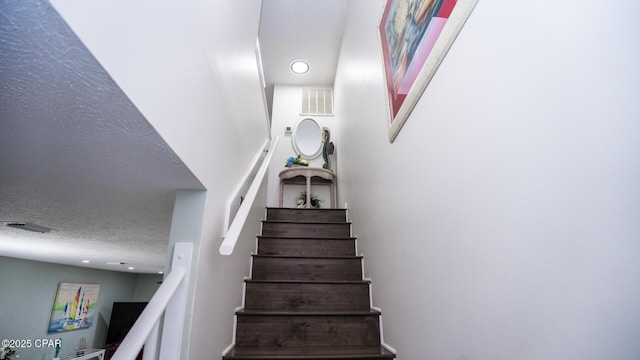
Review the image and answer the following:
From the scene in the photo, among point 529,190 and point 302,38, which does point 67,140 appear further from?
point 302,38

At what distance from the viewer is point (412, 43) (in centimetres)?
133

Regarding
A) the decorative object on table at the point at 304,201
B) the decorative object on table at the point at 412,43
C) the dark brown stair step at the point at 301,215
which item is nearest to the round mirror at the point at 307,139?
the decorative object on table at the point at 304,201

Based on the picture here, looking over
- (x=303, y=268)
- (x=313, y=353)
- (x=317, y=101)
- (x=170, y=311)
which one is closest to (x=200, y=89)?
(x=170, y=311)

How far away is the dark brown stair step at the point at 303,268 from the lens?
2186 mm

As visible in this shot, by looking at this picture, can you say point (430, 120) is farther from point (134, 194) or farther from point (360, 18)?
point (360, 18)

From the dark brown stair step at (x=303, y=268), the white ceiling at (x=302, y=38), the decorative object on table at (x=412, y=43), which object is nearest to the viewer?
the decorative object on table at (x=412, y=43)

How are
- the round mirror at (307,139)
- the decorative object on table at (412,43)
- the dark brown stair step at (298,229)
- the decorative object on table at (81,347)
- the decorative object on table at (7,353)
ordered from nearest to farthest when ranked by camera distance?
the decorative object on table at (412,43) → the dark brown stair step at (298,229) → the decorative object on table at (7,353) → the round mirror at (307,139) → the decorative object on table at (81,347)

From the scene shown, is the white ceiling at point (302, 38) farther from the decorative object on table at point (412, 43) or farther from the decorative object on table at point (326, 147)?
the decorative object on table at point (412, 43)

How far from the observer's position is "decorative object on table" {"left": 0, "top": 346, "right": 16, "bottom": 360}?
12.8ft

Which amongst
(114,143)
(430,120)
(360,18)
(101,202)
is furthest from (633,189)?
(360,18)

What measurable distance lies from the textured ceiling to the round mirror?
293cm

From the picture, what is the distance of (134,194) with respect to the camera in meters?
1.13

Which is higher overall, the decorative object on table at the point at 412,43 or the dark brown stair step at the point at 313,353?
the decorative object on table at the point at 412,43

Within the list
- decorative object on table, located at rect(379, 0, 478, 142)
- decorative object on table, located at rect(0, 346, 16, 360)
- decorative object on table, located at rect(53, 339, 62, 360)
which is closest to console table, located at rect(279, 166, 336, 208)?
decorative object on table, located at rect(379, 0, 478, 142)
